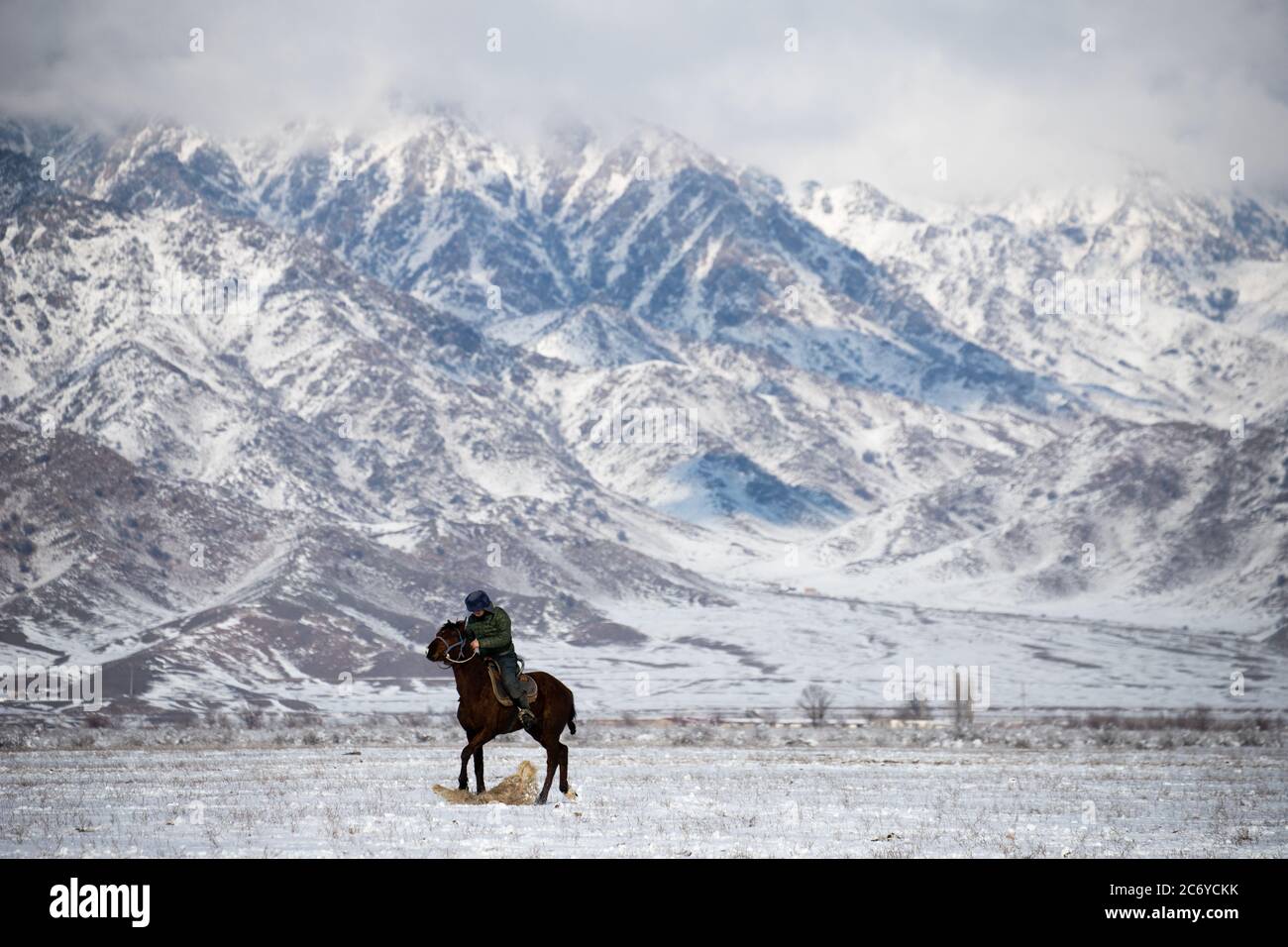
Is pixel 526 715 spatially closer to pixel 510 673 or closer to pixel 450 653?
pixel 510 673

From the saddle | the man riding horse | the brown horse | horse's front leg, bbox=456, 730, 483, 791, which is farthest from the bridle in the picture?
horse's front leg, bbox=456, 730, 483, 791

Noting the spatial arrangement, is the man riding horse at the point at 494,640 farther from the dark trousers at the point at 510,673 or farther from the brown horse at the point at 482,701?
the brown horse at the point at 482,701

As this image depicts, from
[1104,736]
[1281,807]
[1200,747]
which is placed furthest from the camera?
[1104,736]

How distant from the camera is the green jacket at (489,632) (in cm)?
3156

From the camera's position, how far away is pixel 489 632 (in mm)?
31656

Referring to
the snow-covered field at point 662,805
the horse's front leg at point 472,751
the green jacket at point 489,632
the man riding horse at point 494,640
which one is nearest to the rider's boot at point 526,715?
the man riding horse at point 494,640

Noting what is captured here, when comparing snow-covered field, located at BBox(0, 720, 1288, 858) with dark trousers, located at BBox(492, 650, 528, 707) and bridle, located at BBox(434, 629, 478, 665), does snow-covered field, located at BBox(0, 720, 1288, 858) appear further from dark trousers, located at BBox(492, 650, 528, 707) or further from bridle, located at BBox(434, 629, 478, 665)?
bridle, located at BBox(434, 629, 478, 665)

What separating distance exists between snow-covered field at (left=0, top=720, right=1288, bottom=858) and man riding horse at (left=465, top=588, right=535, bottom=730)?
2461 mm

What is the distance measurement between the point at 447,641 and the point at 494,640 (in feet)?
3.09
